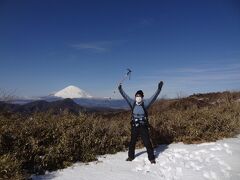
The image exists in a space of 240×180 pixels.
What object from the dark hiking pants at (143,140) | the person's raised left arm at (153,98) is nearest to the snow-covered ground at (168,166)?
the dark hiking pants at (143,140)

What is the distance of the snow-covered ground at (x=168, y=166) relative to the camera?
8.54 meters

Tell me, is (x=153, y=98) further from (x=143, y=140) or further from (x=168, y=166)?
(x=168, y=166)

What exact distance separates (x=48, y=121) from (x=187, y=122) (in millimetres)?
5053

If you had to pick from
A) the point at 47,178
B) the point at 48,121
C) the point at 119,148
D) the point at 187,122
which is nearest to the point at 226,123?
the point at 187,122

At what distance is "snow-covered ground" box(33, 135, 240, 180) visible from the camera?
854 centimetres

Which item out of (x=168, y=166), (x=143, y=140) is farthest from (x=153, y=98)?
(x=168, y=166)

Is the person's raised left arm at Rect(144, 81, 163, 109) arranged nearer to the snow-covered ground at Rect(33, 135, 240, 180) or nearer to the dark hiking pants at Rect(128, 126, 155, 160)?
the dark hiking pants at Rect(128, 126, 155, 160)

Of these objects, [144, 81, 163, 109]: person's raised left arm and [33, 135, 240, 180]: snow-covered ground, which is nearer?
[33, 135, 240, 180]: snow-covered ground

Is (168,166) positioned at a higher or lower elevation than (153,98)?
lower

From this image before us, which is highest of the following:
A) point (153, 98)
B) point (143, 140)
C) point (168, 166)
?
point (153, 98)

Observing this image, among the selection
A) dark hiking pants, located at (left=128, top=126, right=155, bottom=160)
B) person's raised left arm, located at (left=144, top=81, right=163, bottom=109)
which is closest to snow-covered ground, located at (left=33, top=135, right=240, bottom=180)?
dark hiking pants, located at (left=128, top=126, right=155, bottom=160)

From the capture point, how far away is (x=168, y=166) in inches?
371

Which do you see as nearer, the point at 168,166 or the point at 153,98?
the point at 168,166

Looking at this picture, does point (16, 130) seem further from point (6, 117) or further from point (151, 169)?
point (151, 169)
